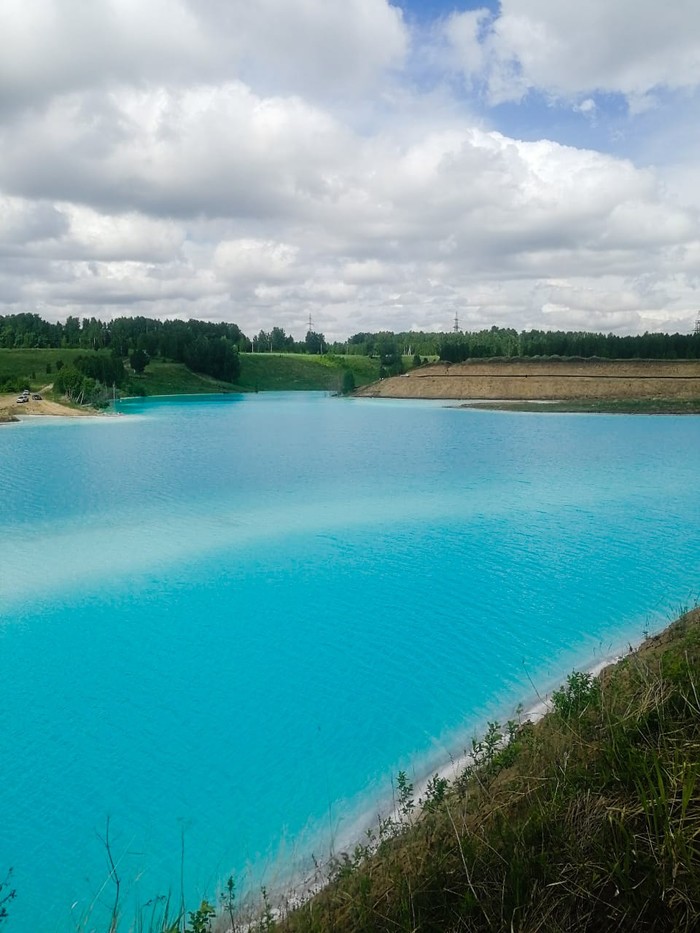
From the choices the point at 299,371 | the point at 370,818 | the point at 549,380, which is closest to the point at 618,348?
the point at 549,380

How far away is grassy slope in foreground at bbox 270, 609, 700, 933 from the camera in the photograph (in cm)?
321

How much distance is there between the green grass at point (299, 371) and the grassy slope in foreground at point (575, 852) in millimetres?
140402

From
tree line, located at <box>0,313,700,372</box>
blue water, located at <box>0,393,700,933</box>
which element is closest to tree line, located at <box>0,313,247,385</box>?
tree line, located at <box>0,313,700,372</box>

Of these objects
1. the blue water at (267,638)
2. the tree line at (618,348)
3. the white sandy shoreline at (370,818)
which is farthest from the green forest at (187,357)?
the white sandy shoreline at (370,818)

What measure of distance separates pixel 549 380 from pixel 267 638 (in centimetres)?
8536

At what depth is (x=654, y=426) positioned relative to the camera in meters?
57.5

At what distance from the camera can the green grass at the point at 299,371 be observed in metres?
153

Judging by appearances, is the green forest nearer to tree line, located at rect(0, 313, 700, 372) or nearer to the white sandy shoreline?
tree line, located at rect(0, 313, 700, 372)

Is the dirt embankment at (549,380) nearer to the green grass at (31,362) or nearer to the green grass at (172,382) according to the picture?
the green grass at (172,382)

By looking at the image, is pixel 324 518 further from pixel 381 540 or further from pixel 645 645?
pixel 645 645

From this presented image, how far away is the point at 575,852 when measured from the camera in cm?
356

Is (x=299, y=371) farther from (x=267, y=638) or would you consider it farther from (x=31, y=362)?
(x=267, y=638)

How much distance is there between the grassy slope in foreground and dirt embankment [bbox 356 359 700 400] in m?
83.5

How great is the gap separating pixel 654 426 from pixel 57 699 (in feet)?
188
